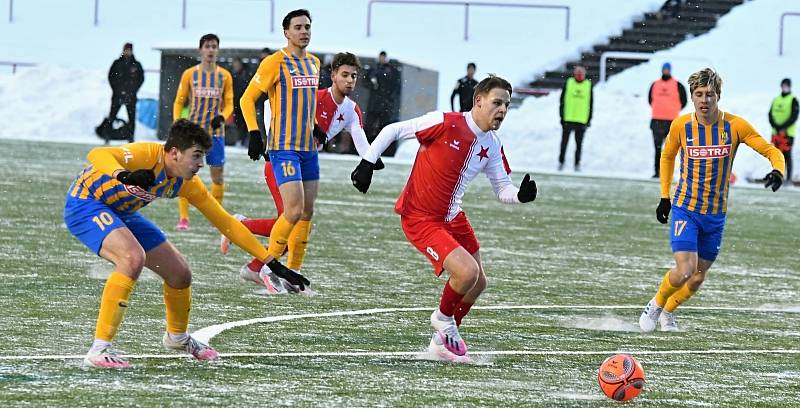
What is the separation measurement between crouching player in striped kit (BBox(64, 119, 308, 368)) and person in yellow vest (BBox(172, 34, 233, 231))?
727 centimetres

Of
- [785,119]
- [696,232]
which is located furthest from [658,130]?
[696,232]

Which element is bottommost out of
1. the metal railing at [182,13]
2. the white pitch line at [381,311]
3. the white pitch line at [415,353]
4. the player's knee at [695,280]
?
the white pitch line at [381,311]

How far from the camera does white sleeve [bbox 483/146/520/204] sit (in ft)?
27.6

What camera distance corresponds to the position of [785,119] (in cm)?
2703

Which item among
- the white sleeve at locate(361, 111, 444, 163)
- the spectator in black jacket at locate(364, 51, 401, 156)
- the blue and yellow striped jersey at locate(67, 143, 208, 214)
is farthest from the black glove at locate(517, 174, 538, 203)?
the spectator in black jacket at locate(364, 51, 401, 156)

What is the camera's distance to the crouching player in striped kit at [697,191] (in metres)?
9.55

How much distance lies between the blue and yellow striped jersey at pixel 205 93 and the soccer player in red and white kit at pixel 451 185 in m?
7.38

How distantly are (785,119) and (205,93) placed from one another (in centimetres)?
1405

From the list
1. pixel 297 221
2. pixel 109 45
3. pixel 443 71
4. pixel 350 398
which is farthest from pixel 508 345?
pixel 109 45

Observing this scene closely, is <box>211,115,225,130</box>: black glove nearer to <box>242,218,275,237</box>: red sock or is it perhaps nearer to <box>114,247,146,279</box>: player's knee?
<box>242,218,275,237</box>: red sock

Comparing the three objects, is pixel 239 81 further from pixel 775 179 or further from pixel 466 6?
pixel 775 179

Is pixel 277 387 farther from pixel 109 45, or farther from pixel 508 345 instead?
pixel 109 45

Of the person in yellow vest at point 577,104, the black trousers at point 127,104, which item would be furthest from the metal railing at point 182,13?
the person in yellow vest at point 577,104

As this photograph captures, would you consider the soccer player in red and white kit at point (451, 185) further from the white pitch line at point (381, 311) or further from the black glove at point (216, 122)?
the black glove at point (216, 122)
